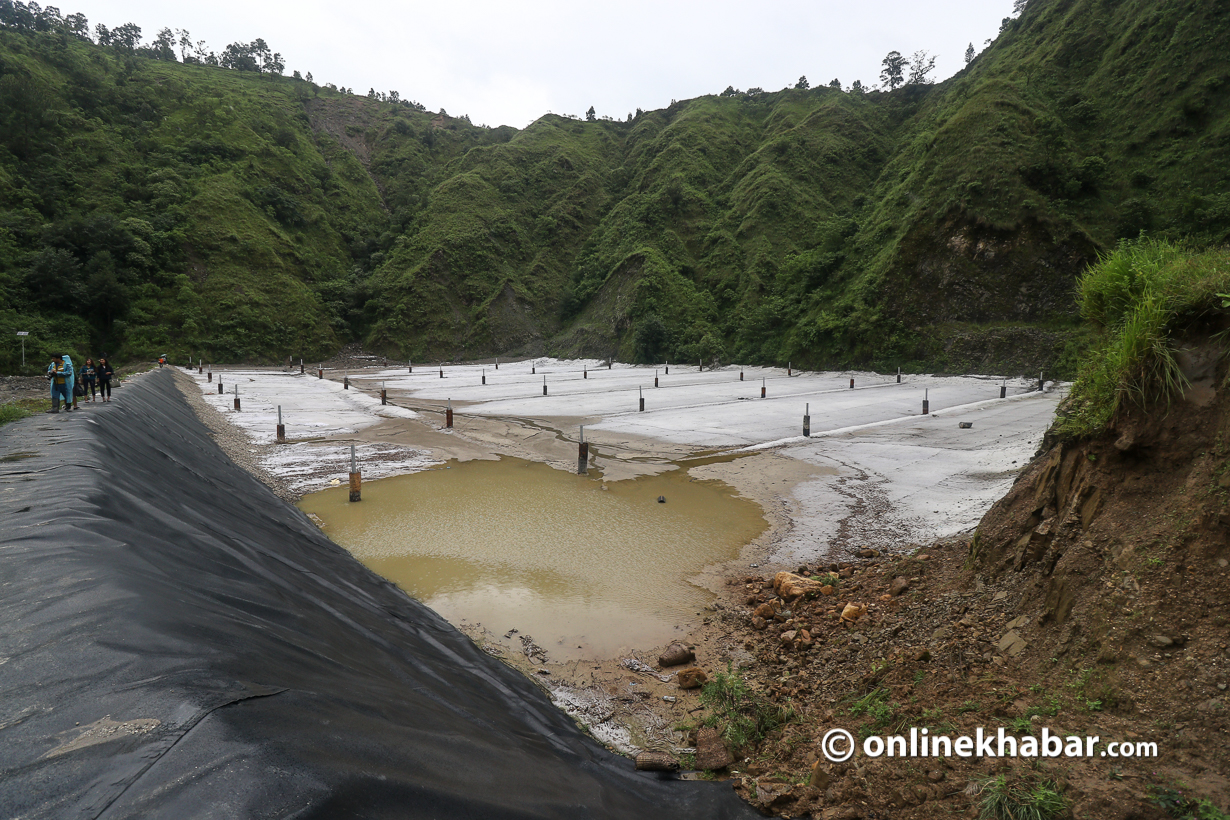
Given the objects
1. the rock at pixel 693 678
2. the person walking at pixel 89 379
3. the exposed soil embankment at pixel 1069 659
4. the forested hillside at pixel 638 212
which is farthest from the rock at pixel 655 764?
the forested hillside at pixel 638 212

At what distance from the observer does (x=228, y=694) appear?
2.37 m

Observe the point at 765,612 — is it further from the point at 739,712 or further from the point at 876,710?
the point at 876,710

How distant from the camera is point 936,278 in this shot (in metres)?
40.5

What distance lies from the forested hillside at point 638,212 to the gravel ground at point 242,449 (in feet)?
98.6

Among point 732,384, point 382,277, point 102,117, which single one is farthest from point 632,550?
point 102,117

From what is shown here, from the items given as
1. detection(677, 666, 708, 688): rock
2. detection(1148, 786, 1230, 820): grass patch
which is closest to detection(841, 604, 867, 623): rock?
detection(677, 666, 708, 688): rock

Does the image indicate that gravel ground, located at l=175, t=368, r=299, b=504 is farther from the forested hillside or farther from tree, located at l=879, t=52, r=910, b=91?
tree, located at l=879, t=52, r=910, b=91

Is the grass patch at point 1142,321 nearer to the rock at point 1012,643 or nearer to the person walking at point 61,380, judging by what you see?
the rock at point 1012,643

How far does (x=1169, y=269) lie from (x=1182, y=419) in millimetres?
1272

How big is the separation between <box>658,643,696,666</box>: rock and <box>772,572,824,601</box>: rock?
161 cm

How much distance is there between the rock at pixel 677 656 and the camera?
5.62 meters

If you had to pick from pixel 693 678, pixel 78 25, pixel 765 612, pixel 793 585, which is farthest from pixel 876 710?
pixel 78 25

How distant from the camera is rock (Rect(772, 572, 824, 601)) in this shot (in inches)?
256

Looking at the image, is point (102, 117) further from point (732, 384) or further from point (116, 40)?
point (732, 384)
